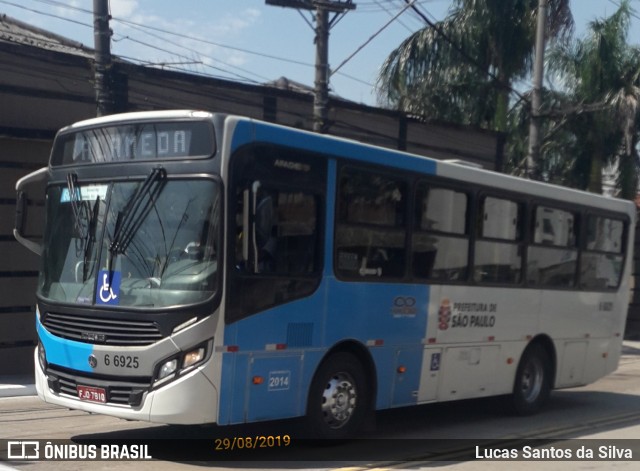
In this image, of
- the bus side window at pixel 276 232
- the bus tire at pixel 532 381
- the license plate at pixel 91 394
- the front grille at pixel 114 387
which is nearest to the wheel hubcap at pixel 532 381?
the bus tire at pixel 532 381

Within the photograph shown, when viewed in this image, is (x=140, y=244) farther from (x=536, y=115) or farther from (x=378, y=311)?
(x=536, y=115)

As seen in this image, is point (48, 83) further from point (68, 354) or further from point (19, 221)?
point (68, 354)

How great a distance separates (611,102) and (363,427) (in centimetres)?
2017

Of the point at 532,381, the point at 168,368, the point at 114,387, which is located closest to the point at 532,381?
the point at 532,381

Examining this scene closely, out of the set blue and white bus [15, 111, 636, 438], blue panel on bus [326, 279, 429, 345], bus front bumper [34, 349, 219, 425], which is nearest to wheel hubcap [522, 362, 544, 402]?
blue and white bus [15, 111, 636, 438]

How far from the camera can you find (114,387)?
8.59 meters

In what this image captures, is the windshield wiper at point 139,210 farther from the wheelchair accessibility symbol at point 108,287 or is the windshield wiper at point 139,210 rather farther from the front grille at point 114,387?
the front grille at point 114,387

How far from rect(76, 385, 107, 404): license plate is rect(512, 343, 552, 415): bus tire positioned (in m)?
6.26

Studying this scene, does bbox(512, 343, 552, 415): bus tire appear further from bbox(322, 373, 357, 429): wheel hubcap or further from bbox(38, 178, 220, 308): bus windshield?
bbox(38, 178, 220, 308): bus windshield

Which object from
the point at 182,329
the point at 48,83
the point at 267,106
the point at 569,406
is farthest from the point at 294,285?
the point at 267,106

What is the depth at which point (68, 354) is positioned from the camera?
9008 millimetres

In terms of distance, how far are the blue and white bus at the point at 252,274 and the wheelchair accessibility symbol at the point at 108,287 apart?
13 millimetres

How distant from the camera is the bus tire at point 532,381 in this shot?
13014 mm

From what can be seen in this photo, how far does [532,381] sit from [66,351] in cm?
700
